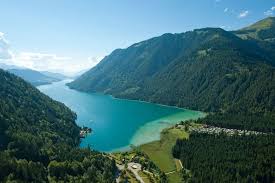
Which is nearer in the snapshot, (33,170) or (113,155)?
(33,170)

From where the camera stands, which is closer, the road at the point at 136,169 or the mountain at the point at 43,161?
the mountain at the point at 43,161

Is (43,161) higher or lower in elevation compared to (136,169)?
higher

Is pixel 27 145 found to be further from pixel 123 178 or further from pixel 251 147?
pixel 251 147

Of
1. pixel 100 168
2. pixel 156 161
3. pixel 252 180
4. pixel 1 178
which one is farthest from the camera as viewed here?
pixel 156 161

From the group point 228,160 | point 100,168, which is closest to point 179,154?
point 228,160

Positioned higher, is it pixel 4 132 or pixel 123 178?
pixel 4 132

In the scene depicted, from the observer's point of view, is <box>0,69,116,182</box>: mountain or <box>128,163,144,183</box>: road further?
<box>128,163,144,183</box>: road

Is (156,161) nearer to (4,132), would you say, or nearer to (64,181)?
(64,181)

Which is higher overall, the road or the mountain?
the mountain

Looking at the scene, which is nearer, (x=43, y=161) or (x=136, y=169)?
(x=136, y=169)

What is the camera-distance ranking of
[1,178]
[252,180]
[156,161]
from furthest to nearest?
[156,161], [252,180], [1,178]

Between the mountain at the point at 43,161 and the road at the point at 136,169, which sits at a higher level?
the mountain at the point at 43,161
